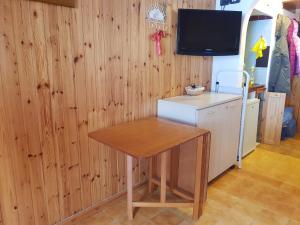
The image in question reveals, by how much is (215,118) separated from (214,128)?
104mm

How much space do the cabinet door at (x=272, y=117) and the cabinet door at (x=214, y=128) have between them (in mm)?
1589

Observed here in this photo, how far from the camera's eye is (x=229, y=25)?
2734 mm

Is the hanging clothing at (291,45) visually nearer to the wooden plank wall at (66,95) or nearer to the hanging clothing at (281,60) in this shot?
the hanging clothing at (281,60)

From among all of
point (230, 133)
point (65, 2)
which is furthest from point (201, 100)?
point (65, 2)

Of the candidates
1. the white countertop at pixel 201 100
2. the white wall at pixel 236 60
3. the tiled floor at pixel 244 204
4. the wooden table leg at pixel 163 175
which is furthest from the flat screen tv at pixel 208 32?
the tiled floor at pixel 244 204

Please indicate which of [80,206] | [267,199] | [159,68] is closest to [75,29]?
[159,68]

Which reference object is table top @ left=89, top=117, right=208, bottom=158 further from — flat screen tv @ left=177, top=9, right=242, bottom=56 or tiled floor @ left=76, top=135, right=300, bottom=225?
flat screen tv @ left=177, top=9, right=242, bottom=56

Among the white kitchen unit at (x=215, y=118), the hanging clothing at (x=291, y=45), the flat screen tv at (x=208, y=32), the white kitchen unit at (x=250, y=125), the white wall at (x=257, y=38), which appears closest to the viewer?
the white kitchen unit at (x=215, y=118)

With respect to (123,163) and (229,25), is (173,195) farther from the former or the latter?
(229,25)

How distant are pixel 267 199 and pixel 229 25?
1901mm

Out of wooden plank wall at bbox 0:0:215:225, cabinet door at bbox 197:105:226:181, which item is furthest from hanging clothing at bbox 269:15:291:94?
wooden plank wall at bbox 0:0:215:225

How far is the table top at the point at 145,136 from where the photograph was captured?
5.18 feet

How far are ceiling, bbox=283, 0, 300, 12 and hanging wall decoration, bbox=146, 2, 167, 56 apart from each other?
245 cm

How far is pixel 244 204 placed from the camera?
2.28 metres
